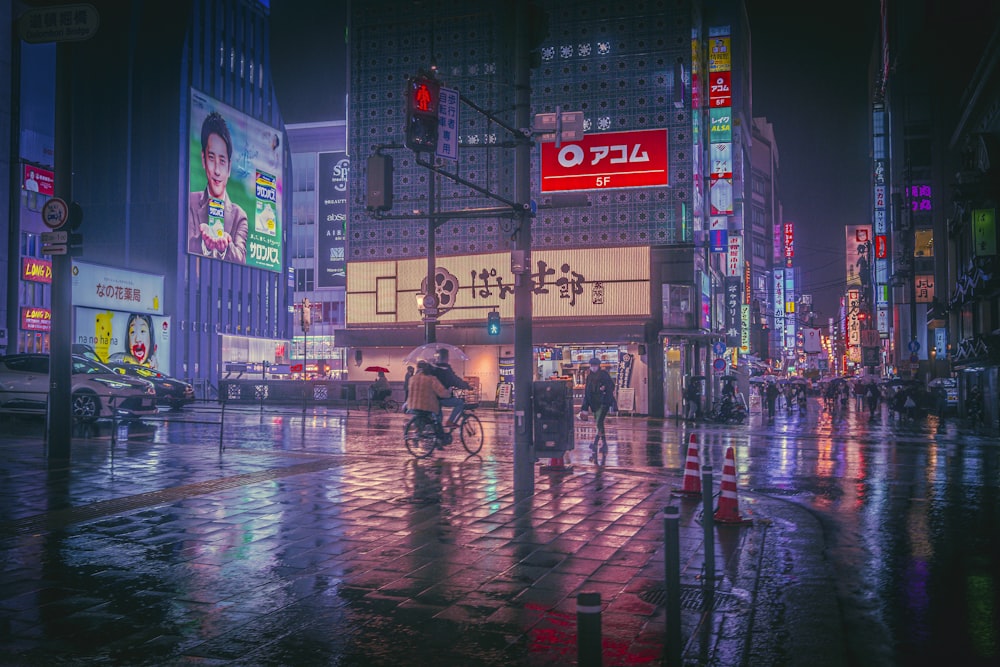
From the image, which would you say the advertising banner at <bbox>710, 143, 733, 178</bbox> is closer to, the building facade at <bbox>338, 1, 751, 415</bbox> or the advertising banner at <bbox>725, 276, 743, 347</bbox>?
the building facade at <bbox>338, 1, 751, 415</bbox>

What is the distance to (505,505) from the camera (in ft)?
35.8

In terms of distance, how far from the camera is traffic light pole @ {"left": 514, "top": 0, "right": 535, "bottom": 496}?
12.8m

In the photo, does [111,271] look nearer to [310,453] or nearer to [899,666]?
[310,453]

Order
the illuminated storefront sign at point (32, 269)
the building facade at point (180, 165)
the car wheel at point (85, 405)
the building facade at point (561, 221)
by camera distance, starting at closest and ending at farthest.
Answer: the car wheel at point (85, 405) → the building facade at point (561, 221) → the illuminated storefront sign at point (32, 269) → the building facade at point (180, 165)

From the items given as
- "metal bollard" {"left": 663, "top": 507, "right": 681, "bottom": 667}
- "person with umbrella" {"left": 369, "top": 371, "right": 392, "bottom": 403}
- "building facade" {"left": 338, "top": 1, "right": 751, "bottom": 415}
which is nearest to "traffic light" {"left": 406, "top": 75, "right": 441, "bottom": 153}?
"metal bollard" {"left": 663, "top": 507, "right": 681, "bottom": 667}

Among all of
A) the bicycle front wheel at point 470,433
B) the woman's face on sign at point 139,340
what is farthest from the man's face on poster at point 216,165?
the bicycle front wheel at point 470,433

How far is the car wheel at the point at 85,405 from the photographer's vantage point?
20.8 meters

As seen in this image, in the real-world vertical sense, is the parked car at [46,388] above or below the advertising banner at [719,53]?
below

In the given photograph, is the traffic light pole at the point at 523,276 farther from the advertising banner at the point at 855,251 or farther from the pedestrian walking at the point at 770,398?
the advertising banner at the point at 855,251

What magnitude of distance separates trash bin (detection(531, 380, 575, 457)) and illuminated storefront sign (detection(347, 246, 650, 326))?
86.8ft

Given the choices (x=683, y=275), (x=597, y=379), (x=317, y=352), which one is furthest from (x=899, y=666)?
(x=317, y=352)

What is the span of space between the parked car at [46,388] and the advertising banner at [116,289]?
3692 centimetres

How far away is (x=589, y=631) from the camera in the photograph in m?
2.94

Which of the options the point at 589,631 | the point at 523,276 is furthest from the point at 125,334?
the point at 589,631
